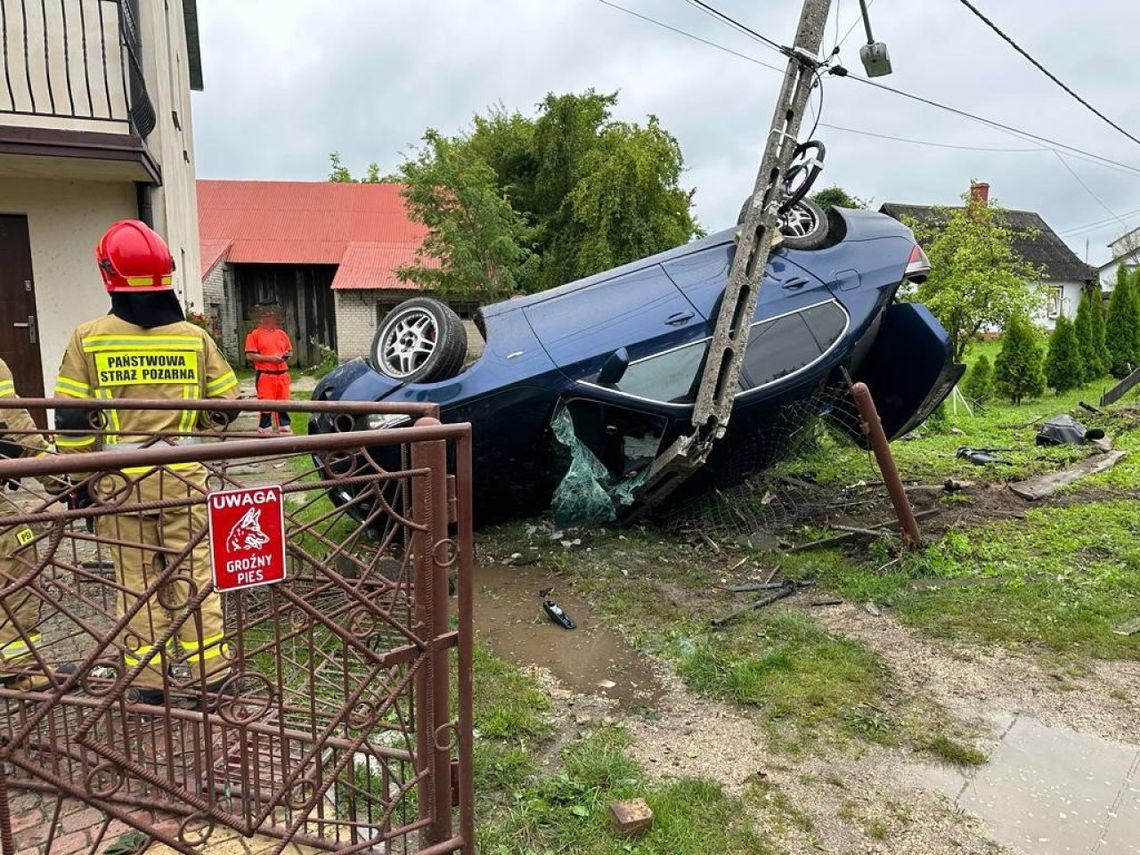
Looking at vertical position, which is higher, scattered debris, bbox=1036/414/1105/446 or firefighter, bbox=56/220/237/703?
firefighter, bbox=56/220/237/703

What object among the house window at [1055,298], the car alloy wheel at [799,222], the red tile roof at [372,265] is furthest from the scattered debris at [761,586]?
the red tile roof at [372,265]

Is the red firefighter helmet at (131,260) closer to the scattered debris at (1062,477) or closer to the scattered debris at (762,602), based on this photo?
the scattered debris at (762,602)

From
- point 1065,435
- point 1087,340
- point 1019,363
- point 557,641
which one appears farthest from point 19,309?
point 1087,340

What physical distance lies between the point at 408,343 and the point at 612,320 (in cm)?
141

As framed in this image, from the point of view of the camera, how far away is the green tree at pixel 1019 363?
46.0ft

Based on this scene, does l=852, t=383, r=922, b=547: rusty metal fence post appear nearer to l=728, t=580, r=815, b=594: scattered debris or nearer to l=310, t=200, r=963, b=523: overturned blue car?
l=310, t=200, r=963, b=523: overturned blue car

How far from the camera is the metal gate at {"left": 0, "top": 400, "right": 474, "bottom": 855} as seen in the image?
1.67 metres

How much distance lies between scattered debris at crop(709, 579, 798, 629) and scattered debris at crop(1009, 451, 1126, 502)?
331cm

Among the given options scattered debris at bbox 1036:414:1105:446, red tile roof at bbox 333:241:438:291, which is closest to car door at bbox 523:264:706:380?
scattered debris at bbox 1036:414:1105:446

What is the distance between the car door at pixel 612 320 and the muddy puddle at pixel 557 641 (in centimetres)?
141

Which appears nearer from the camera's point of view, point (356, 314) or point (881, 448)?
point (881, 448)

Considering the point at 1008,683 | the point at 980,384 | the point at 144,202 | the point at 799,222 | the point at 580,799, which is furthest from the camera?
the point at 980,384

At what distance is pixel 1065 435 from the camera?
30.8 ft

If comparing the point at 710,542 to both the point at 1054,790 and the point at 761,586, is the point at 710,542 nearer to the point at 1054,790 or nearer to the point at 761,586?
the point at 761,586
